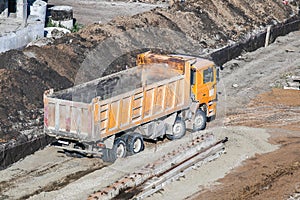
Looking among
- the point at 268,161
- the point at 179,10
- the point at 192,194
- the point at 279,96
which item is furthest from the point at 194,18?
the point at 192,194

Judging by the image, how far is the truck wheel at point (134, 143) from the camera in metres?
20.8

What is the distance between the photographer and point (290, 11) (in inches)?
1587

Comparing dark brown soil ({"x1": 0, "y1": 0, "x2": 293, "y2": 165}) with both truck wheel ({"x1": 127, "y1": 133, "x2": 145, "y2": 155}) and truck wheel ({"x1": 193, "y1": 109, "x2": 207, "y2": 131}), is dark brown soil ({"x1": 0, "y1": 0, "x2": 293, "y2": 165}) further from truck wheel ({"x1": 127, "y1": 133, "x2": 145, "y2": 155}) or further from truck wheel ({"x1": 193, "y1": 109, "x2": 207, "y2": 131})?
truck wheel ({"x1": 193, "y1": 109, "x2": 207, "y2": 131})

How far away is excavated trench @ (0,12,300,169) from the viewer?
20.5 metres

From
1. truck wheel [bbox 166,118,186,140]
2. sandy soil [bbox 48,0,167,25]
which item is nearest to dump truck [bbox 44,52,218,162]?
truck wheel [bbox 166,118,186,140]

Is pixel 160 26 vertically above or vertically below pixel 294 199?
above

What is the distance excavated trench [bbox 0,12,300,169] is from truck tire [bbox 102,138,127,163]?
2.29m

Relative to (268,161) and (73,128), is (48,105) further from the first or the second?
(268,161)

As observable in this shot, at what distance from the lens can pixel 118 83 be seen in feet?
72.6

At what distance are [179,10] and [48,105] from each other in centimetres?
1556

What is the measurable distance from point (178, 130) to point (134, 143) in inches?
83.6

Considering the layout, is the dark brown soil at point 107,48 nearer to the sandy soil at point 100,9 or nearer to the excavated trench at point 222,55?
the excavated trench at point 222,55

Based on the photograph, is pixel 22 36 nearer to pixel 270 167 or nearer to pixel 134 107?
pixel 134 107

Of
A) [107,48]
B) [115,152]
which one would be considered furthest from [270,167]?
[107,48]
